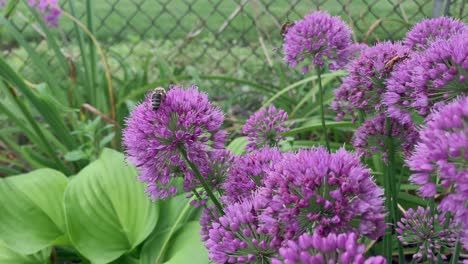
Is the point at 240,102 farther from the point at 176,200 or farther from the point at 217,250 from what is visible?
the point at 217,250

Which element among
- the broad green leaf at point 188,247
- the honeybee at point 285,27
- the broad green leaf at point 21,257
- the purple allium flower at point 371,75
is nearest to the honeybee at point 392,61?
the purple allium flower at point 371,75

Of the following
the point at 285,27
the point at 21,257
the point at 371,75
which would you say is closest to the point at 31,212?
the point at 21,257

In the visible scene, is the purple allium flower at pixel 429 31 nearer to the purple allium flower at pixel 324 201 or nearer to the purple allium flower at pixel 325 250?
the purple allium flower at pixel 324 201

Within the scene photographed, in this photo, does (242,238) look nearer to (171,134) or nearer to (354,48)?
(171,134)

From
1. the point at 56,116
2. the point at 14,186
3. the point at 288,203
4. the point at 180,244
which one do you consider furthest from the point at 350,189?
the point at 56,116

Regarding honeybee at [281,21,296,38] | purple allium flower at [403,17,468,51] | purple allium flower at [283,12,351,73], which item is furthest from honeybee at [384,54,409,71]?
honeybee at [281,21,296,38]

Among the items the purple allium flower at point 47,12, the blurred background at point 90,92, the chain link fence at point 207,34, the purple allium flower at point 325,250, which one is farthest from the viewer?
the chain link fence at point 207,34

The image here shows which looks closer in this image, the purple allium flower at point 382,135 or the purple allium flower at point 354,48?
the purple allium flower at point 382,135

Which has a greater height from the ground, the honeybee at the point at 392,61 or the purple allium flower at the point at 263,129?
the honeybee at the point at 392,61
